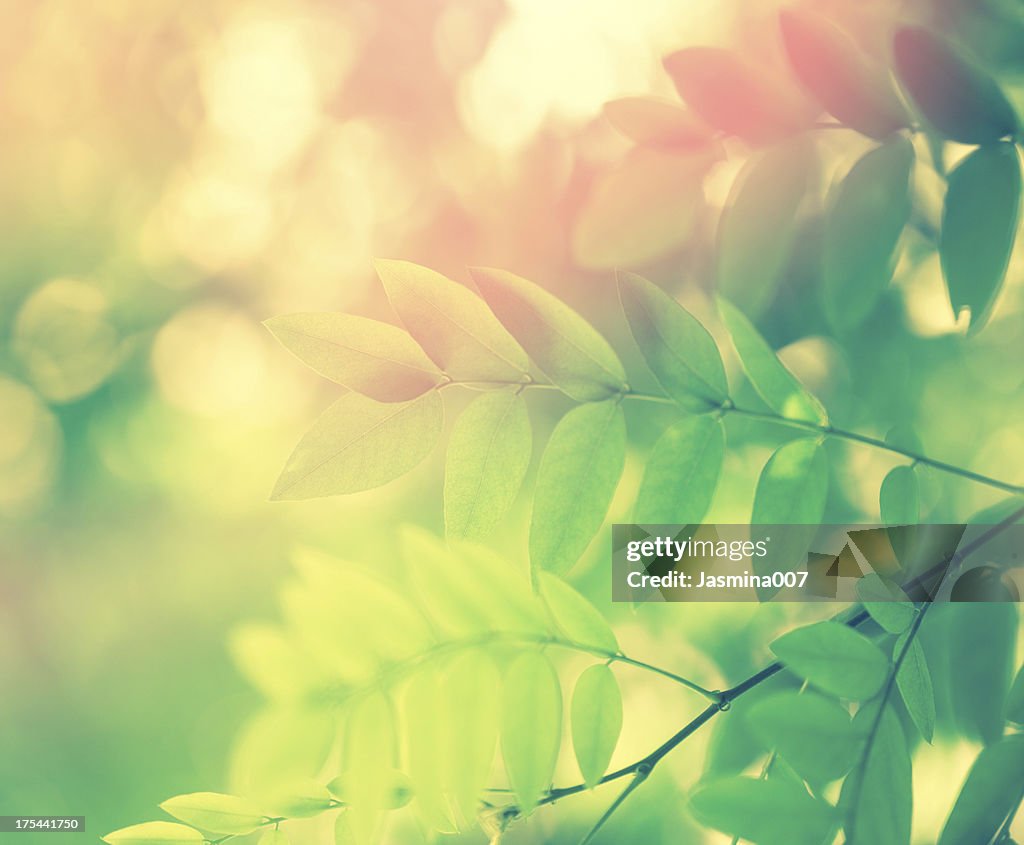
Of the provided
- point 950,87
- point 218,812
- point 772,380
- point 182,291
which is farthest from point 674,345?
point 182,291

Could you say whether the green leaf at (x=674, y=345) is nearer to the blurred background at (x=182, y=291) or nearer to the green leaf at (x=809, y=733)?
the green leaf at (x=809, y=733)

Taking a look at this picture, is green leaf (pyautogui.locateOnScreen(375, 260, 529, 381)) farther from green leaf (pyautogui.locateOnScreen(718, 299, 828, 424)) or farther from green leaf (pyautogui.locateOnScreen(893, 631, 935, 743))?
green leaf (pyautogui.locateOnScreen(893, 631, 935, 743))

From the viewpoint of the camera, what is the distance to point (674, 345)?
36 cm

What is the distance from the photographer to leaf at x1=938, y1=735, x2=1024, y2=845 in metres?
0.34

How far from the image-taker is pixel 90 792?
1397 millimetres

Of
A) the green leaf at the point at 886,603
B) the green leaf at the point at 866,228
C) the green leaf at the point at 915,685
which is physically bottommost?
the green leaf at the point at 915,685

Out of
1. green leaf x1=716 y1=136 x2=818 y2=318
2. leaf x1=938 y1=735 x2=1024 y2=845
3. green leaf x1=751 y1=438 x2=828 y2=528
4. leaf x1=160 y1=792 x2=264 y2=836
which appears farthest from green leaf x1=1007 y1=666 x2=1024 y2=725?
leaf x1=160 y1=792 x2=264 y2=836

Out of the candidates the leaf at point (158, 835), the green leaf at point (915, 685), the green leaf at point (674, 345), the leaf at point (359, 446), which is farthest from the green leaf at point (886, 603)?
the leaf at point (158, 835)

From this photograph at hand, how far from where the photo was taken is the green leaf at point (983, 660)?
0.41 metres

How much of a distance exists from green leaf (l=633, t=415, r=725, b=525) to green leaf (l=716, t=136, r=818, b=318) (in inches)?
3.5

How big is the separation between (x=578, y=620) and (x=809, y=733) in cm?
11

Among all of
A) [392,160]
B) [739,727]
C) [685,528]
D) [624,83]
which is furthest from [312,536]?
[685,528]

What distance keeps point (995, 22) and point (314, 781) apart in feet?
1.85

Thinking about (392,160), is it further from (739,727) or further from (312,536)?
(739,727)
